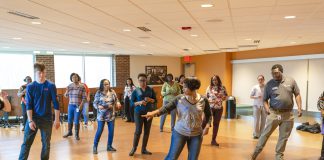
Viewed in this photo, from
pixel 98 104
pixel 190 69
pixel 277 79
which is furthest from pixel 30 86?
pixel 190 69

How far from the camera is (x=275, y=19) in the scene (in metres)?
4.67

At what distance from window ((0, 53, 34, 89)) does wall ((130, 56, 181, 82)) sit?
4.20 metres

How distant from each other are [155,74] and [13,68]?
6.02m

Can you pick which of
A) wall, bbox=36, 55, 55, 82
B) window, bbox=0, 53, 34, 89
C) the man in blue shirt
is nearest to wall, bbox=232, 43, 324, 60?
wall, bbox=36, 55, 55, 82

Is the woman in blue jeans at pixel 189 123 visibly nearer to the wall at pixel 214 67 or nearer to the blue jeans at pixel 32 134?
the blue jeans at pixel 32 134

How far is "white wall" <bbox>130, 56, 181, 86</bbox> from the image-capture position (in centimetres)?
1238

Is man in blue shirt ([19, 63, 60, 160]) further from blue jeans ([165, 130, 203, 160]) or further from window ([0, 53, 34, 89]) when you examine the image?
window ([0, 53, 34, 89])

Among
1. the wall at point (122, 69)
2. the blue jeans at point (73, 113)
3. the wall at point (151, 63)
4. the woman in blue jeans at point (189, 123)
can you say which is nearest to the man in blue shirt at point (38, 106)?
the woman in blue jeans at point (189, 123)

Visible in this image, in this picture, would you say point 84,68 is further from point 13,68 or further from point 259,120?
point 259,120

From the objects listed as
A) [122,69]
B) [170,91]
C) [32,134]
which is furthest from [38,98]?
[122,69]

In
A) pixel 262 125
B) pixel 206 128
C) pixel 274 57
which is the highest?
pixel 274 57

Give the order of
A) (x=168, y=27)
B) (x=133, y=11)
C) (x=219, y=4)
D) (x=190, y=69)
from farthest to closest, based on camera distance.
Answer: (x=190, y=69), (x=168, y=27), (x=133, y=11), (x=219, y=4)

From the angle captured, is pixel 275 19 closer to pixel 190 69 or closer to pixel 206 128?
pixel 206 128

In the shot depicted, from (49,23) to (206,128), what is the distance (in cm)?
326
